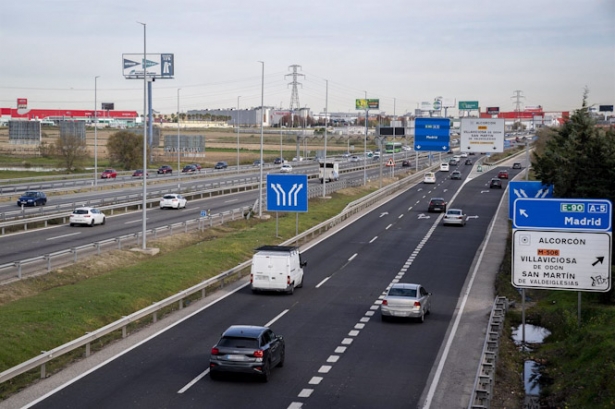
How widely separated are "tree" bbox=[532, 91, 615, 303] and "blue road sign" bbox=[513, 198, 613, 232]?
673 centimetres

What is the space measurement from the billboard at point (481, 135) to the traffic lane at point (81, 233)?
22.4 m

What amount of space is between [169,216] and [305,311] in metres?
36.2

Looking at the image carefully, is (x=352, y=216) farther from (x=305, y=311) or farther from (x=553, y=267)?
(x=553, y=267)

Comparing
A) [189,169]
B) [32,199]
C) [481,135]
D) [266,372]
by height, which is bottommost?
[266,372]

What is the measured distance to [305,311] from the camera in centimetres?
3059

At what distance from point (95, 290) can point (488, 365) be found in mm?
16543

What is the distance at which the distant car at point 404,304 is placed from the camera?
28531 mm

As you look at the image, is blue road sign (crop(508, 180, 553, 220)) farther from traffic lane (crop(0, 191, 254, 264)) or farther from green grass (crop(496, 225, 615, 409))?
traffic lane (crop(0, 191, 254, 264))

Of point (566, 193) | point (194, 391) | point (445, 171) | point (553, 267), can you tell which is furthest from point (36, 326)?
point (445, 171)

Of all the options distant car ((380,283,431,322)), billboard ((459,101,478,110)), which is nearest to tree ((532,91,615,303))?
distant car ((380,283,431,322))

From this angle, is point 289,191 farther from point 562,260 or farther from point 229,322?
point 562,260

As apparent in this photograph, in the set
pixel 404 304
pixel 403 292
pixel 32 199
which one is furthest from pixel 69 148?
pixel 404 304

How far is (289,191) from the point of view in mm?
49188

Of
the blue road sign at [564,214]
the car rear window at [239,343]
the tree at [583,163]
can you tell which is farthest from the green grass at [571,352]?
the car rear window at [239,343]
